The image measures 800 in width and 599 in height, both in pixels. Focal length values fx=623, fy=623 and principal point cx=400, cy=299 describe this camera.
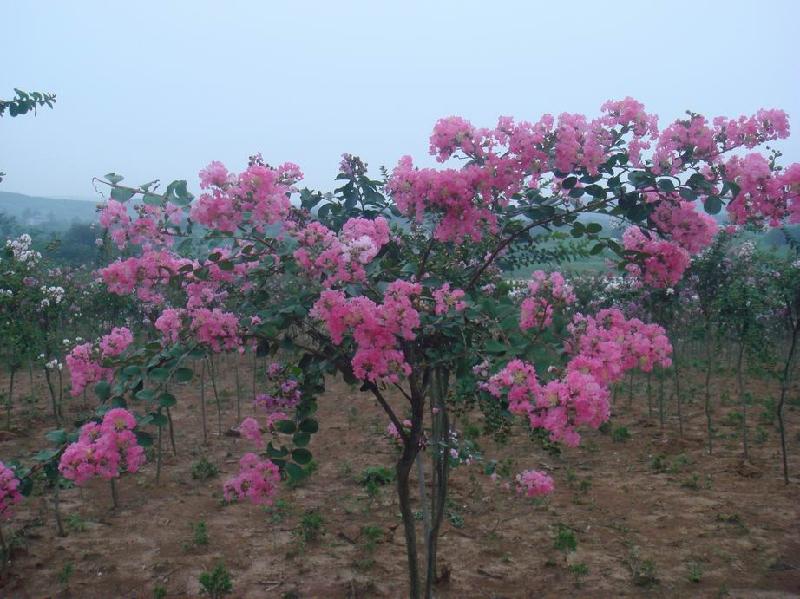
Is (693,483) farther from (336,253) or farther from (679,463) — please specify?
(336,253)

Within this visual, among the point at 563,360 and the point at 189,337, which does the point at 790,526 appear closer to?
the point at 563,360

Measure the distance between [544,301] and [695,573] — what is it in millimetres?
3628

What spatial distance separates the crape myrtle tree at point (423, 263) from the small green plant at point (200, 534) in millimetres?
2936

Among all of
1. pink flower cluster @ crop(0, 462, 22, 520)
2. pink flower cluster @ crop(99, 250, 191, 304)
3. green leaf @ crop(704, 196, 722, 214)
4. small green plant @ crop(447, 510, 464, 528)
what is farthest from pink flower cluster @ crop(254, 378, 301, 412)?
small green plant @ crop(447, 510, 464, 528)

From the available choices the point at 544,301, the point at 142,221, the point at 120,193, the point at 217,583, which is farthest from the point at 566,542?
the point at 120,193

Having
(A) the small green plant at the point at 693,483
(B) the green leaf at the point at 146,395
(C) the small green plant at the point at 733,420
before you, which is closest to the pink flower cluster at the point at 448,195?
(B) the green leaf at the point at 146,395

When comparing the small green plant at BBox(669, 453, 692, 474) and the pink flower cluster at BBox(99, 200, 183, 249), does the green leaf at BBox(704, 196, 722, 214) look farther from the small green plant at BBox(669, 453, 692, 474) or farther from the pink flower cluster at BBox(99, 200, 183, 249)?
the small green plant at BBox(669, 453, 692, 474)

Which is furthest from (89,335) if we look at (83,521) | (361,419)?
(83,521)

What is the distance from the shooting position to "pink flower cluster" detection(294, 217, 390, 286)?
7.29 feet

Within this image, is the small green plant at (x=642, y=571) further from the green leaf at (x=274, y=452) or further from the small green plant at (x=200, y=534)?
the small green plant at (x=200, y=534)

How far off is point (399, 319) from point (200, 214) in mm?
1063

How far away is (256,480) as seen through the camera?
107 inches

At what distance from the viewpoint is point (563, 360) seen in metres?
2.24

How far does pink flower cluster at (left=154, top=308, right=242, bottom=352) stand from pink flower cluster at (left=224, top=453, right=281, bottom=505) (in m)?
0.55
